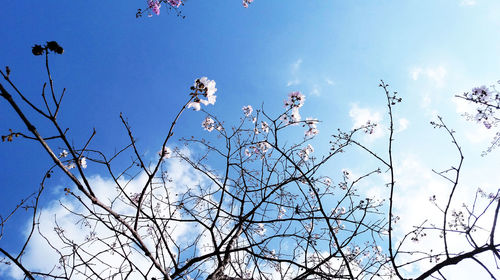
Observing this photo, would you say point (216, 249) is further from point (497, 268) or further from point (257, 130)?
point (497, 268)

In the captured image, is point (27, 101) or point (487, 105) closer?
point (27, 101)

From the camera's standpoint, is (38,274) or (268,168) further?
(268,168)

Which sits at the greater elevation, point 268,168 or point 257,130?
point 257,130

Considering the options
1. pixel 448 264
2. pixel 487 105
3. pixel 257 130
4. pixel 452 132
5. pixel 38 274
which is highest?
pixel 487 105

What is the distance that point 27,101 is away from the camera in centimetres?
135

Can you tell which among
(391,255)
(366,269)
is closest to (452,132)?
(391,255)

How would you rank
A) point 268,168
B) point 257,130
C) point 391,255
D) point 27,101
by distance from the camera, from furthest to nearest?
point 257,130, point 268,168, point 391,255, point 27,101

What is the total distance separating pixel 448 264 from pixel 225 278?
86.2 inches

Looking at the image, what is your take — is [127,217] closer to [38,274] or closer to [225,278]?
[38,274]

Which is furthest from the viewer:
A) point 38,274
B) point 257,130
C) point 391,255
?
point 257,130

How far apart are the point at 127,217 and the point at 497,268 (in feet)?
12.0

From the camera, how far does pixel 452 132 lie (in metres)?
3.14

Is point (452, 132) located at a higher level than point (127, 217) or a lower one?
higher

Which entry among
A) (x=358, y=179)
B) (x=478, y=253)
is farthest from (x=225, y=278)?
(x=478, y=253)
